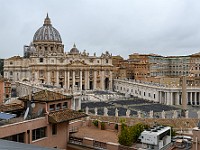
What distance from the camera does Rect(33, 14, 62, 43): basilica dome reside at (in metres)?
86.0

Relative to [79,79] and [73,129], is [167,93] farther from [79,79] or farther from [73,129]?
[73,129]

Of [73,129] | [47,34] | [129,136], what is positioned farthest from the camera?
[47,34]

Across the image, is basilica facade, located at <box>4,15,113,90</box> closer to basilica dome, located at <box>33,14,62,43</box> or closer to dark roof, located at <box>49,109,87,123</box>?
basilica dome, located at <box>33,14,62,43</box>

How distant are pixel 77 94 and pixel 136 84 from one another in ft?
72.6

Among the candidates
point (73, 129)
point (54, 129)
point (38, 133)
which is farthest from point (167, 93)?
point (38, 133)

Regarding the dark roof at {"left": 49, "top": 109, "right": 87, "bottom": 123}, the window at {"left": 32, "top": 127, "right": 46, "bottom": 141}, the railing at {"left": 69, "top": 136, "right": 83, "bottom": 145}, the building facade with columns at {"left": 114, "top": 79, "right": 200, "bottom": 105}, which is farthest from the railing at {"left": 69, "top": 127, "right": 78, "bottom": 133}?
the building facade with columns at {"left": 114, "top": 79, "right": 200, "bottom": 105}

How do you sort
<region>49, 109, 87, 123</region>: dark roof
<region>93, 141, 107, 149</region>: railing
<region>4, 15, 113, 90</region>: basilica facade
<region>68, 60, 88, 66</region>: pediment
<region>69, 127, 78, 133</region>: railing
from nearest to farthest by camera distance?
<region>93, 141, 107, 149</region>: railing < <region>49, 109, 87, 123</region>: dark roof < <region>69, 127, 78, 133</region>: railing < <region>4, 15, 113, 90</region>: basilica facade < <region>68, 60, 88, 66</region>: pediment

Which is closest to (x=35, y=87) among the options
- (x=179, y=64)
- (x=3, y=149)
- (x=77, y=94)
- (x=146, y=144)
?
(x=77, y=94)

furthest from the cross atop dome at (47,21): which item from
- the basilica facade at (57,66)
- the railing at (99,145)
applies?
the railing at (99,145)

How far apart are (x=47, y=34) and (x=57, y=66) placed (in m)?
17.5

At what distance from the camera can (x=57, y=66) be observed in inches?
2844

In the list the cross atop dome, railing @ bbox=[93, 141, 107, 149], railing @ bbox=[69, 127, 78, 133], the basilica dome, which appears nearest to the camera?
railing @ bbox=[93, 141, 107, 149]

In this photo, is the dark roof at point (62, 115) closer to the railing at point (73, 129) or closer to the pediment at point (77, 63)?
the railing at point (73, 129)

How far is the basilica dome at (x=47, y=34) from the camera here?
86000 millimetres
